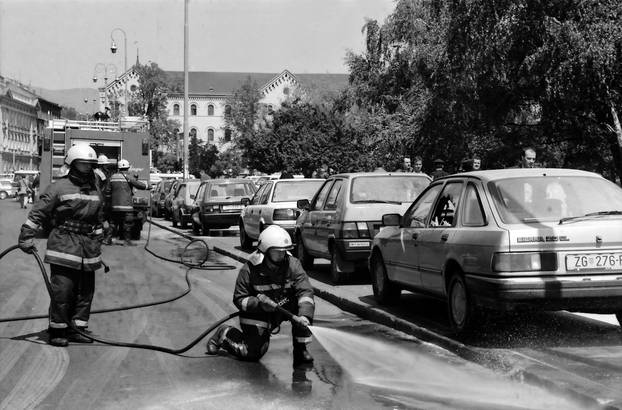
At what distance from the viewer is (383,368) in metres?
6.90

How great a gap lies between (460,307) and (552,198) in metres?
1.33

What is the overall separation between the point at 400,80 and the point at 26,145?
348 feet

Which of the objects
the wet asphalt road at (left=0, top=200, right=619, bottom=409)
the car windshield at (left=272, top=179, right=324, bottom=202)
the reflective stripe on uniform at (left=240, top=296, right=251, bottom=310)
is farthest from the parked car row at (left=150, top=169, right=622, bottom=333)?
the car windshield at (left=272, top=179, right=324, bottom=202)

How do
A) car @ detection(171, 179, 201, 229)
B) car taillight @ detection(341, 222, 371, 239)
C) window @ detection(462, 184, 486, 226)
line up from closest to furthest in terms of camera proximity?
window @ detection(462, 184, 486, 226)
car taillight @ detection(341, 222, 371, 239)
car @ detection(171, 179, 201, 229)

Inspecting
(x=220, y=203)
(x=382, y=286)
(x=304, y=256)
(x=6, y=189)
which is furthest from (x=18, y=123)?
(x=382, y=286)

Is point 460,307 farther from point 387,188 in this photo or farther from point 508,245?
point 387,188

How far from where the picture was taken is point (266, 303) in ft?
22.2

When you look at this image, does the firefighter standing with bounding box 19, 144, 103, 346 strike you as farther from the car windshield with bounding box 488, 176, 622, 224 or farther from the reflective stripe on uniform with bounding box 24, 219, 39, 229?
the car windshield with bounding box 488, 176, 622, 224

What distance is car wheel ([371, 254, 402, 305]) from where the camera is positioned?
33.4 feet

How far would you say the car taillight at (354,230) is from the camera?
12.0 meters

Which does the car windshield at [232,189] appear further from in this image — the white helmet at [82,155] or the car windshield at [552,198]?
the car windshield at [552,198]

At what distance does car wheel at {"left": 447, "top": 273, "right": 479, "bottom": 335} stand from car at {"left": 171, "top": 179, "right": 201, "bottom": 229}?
64.4ft

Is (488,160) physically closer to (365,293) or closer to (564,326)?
(365,293)

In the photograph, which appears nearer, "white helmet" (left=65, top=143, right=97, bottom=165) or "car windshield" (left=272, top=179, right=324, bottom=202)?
"white helmet" (left=65, top=143, right=97, bottom=165)
